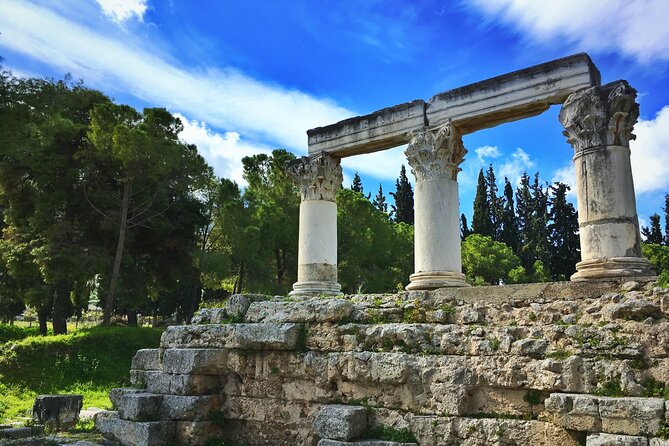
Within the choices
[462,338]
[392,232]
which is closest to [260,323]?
[462,338]

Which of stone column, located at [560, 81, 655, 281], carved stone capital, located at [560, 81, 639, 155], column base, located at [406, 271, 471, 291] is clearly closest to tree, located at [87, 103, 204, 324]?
column base, located at [406, 271, 471, 291]

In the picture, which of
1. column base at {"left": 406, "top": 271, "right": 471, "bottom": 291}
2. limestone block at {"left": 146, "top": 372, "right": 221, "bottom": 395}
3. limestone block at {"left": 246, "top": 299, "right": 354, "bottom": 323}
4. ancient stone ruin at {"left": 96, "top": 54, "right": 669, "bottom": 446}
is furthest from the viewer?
column base at {"left": 406, "top": 271, "right": 471, "bottom": 291}

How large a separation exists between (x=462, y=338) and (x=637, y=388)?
2.18 metres

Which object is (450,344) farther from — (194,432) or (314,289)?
(314,289)

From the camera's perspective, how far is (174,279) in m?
28.4

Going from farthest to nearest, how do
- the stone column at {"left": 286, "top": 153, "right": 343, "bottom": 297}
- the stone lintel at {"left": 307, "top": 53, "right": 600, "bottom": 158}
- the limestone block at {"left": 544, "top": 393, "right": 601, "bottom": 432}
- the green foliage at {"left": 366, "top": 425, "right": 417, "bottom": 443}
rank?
the stone column at {"left": 286, "top": 153, "right": 343, "bottom": 297} → the stone lintel at {"left": 307, "top": 53, "right": 600, "bottom": 158} → the green foliage at {"left": 366, "top": 425, "right": 417, "bottom": 443} → the limestone block at {"left": 544, "top": 393, "right": 601, "bottom": 432}

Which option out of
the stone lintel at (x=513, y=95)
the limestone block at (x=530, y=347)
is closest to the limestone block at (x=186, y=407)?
the limestone block at (x=530, y=347)

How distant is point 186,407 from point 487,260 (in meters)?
30.8

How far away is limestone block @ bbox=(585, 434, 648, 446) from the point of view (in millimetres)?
5688

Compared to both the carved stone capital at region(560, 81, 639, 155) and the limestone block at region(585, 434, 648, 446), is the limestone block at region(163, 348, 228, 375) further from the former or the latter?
the carved stone capital at region(560, 81, 639, 155)

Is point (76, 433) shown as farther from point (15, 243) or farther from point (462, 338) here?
point (15, 243)

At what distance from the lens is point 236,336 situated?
9.48 m

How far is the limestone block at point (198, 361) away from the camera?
30.8 feet

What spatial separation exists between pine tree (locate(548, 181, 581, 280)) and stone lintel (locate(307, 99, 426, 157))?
28.2 meters
